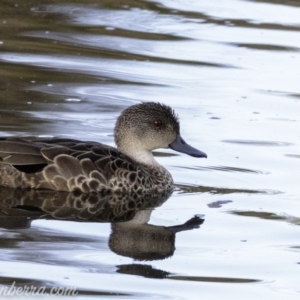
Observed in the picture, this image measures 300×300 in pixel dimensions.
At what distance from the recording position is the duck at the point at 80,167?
373 inches

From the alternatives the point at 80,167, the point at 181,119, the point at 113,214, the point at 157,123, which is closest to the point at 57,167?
the point at 80,167

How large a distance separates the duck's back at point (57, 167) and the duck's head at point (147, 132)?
0.52 meters

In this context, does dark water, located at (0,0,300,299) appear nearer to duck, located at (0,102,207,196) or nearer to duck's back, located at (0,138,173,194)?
duck, located at (0,102,207,196)

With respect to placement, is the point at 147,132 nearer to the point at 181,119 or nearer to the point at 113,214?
the point at 113,214

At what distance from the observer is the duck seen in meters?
9.47

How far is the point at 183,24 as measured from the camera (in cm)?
1605

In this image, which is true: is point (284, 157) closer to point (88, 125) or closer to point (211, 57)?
point (88, 125)

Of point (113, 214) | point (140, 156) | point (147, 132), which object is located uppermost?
point (147, 132)

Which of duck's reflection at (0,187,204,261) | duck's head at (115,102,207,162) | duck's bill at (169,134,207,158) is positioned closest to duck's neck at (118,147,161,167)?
duck's head at (115,102,207,162)

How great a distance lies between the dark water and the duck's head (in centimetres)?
30

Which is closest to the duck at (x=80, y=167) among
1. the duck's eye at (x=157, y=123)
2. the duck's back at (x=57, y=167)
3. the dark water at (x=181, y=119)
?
the duck's back at (x=57, y=167)

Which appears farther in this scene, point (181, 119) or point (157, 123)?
point (181, 119)

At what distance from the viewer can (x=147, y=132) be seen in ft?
33.3

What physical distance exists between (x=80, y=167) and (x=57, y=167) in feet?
0.61
